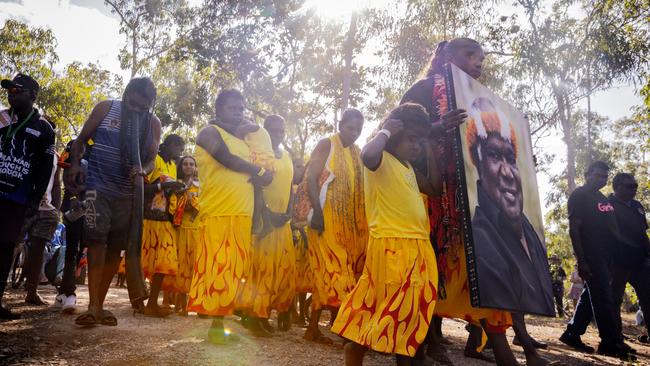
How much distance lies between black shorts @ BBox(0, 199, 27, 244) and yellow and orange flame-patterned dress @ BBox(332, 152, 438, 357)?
290 cm

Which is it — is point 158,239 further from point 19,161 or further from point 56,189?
point 19,161

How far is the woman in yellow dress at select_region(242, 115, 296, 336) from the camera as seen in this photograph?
12.3 ft

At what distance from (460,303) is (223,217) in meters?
1.83

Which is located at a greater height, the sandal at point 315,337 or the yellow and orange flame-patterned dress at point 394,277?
the yellow and orange flame-patterned dress at point 394,277

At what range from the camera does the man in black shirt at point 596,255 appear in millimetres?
4535

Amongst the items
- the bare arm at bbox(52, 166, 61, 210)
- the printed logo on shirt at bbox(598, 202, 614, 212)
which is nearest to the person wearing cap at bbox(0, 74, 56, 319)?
the bare arm at bbox(52, 166, 61, 210)

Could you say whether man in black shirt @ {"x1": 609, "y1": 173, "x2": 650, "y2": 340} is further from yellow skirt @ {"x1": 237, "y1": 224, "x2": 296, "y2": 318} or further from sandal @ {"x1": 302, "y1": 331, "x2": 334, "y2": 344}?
yellow skirt @ {"x1": 237, "y1": 224, "x2": 296, "y2": 318}

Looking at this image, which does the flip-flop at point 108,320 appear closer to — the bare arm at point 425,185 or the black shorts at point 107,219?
the black shorts at point 107,219

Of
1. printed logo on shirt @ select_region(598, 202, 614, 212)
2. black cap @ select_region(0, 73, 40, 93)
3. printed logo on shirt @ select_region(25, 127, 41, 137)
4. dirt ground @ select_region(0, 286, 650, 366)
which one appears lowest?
dirt ground @ select_region(0, 286, 650, 366)

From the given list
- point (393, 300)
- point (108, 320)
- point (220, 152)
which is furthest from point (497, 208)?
point (108, 320)

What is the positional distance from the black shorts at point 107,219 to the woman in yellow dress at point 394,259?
2.02m

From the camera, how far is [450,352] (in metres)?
3.80

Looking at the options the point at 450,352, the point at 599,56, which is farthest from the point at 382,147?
the point at 599,56

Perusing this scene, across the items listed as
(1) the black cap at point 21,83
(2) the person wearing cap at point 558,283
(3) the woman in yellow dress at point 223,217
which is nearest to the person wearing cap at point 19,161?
(1) the black cap at point 21,83
